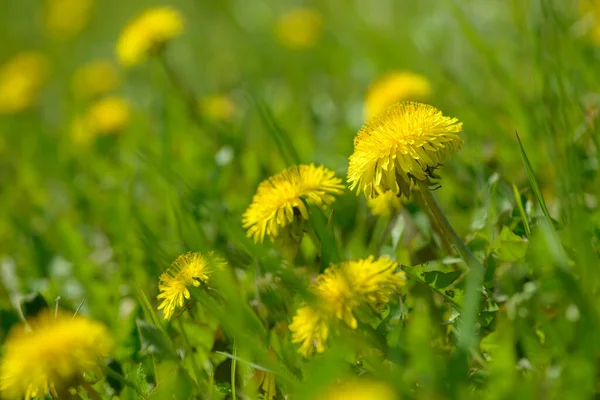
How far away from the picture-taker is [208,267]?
1.08 metres

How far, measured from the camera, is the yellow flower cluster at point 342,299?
0.94 metres

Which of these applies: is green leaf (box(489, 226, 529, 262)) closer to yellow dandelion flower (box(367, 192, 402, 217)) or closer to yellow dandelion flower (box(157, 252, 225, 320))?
yellow dandelion flower (box(367, 192, 402, 217))

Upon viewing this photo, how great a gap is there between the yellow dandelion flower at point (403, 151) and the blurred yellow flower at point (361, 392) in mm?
344

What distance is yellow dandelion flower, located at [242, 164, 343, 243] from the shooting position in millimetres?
1120

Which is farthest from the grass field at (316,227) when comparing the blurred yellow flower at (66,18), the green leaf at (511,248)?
the blurred yellow flower at (66,18)

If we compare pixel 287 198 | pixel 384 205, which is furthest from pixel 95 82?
pixel 287 198

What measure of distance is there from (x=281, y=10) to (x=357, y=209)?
8.61ft

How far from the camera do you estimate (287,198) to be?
1.13m

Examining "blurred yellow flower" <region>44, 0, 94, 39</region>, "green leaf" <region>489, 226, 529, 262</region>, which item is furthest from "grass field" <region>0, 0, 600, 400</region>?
"blurred yellow flower" <region>44, 0, 94, 39</region>

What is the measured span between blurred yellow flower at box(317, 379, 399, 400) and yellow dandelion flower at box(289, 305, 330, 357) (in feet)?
0.51

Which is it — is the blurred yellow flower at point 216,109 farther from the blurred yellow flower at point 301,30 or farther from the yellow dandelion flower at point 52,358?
the yellow dandelion flower at point 52,358

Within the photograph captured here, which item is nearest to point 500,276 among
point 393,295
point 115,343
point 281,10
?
point 393,295

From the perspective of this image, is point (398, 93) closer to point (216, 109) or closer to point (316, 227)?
point (216, 109)

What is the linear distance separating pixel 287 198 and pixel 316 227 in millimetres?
68
